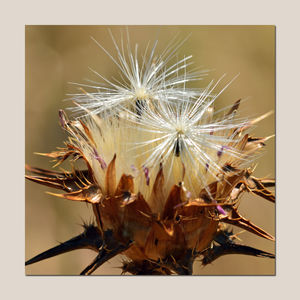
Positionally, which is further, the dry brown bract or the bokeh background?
the bokeh background

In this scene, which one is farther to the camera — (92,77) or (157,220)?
(92,77)

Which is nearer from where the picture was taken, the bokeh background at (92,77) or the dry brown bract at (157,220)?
the dry brown bract at (157,220)

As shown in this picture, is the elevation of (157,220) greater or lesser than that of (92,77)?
lesser

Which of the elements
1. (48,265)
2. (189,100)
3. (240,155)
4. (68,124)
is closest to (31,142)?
(48,265)

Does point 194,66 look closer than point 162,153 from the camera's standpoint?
No

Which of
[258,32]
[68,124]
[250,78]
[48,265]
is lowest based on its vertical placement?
[48,265]

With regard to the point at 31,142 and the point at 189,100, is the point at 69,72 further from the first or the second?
the point at 189,100

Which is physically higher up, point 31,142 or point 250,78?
point 250,78

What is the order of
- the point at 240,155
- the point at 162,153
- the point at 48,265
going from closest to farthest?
the point at 162,153 → the point at 240,155 → the point at 48,265
